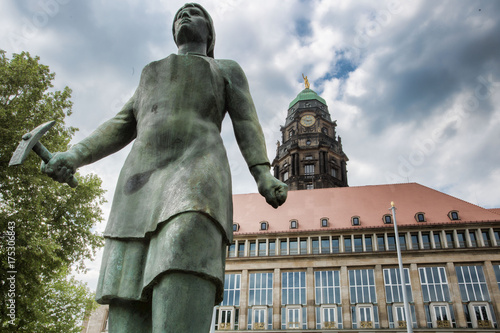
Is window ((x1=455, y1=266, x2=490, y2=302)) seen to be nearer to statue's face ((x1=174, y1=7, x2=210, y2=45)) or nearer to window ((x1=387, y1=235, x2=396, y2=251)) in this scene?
window ((x1=387, y1=235, x2=396, y2=251))

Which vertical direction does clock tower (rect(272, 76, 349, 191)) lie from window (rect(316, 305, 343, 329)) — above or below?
above

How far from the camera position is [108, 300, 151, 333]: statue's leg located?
2.60 m

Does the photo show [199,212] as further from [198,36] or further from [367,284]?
[367,284]

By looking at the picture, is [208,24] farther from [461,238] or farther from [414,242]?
[461,238]

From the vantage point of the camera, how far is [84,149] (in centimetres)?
303

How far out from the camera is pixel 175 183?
267 cm

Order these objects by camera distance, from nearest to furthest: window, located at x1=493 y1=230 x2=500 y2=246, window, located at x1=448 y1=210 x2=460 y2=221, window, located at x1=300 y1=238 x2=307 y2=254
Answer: window, located at x1=493 y1=230 x2=500 y2=246 → window, located at x1=448 y1=210 x2=460 y2=221 → window, located at x1=300 y1=238 x2=307 y2=254

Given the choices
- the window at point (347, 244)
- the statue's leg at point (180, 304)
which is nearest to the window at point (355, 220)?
the window at point (347, 244)

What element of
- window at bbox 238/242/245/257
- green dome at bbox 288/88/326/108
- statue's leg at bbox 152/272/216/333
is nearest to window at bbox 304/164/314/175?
green dome at bbox 288/88/326/108

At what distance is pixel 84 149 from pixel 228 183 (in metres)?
1.01

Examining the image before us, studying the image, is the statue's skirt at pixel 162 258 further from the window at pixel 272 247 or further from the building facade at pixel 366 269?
the window at pixel 272 247

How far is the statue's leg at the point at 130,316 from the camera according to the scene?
2596 millimetres

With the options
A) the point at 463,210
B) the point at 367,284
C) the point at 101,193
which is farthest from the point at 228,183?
the point at 463,210

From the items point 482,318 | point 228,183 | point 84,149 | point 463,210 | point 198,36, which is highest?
point 463,210
